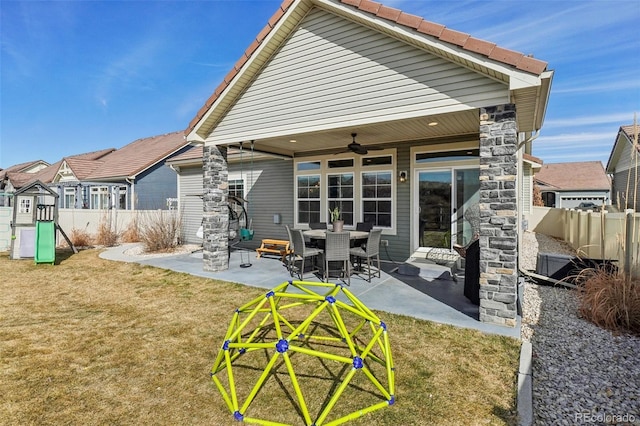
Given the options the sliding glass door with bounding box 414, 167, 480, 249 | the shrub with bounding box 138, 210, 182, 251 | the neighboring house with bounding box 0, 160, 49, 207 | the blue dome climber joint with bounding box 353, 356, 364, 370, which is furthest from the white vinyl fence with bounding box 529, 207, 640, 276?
the neighboring house with bounding box 0, 160, 49, 207

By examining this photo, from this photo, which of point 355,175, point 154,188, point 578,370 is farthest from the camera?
point 154,188

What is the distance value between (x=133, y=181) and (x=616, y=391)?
1861 cm

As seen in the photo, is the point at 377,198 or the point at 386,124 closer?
the point at 386,124

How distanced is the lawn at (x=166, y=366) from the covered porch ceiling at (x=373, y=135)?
340cm

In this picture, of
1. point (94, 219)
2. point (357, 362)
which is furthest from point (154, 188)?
point (357, 362)

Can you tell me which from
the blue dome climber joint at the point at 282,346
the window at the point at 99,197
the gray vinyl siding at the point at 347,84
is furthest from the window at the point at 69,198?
the blue dome climber joint at the point at 282,346

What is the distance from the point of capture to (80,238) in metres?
11.4

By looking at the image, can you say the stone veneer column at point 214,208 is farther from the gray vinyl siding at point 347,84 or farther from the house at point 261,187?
the house at point 261,187

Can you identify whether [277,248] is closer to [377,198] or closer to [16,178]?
[377,198]

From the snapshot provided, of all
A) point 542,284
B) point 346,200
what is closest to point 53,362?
point 346,200

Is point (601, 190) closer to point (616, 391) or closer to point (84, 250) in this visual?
point (616, 391)

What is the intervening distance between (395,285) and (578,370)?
3.04 m

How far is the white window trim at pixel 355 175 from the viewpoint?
8.01 metres

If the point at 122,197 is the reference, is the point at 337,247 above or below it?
below
